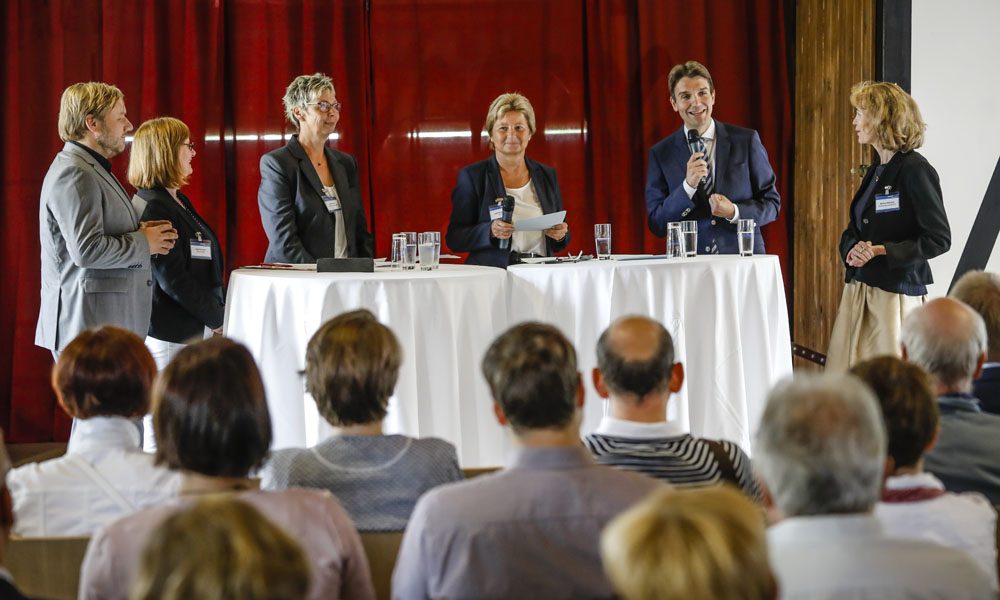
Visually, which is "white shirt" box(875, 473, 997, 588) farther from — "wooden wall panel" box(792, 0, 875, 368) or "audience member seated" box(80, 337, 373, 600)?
"wooden wall panel" box(792, 0, 875, 368)

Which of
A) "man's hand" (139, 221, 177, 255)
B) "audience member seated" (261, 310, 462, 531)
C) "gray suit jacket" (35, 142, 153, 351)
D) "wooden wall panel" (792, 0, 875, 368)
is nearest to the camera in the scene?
"audience member seated" (261, 310, 462, 531)

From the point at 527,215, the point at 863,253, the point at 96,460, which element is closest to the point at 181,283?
the point at 527,215

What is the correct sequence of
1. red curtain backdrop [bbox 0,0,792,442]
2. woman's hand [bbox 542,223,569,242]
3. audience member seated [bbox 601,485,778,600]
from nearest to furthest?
audience member seated [bbox 601,485,778,600] < woman's hand [bbox 542,223,569,242] < red curtain backdrop [bbox 0,0,792,442]

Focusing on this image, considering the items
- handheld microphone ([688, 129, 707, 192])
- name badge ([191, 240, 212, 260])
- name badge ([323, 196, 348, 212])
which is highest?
handheld microphone ([688, 129, 707, 192])

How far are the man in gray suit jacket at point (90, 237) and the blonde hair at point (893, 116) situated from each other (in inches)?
115

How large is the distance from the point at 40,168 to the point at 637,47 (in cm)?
345

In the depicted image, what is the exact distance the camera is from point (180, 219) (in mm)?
4273

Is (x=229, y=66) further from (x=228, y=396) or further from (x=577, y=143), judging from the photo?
(x=228, y=396)

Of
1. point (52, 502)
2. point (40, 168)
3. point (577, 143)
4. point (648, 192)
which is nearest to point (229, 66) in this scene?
point (40, 168)

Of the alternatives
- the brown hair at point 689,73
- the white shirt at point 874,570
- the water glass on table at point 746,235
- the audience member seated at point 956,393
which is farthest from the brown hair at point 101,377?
the brown hair at point 689,73

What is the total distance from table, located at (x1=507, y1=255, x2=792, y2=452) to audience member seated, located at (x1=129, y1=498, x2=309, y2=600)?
3089 millimetres

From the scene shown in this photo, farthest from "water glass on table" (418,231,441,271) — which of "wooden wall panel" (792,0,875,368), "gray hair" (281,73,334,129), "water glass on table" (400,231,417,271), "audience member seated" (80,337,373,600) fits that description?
"wooden wall panel" (792,0,875,368)

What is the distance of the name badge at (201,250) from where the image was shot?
427 cm

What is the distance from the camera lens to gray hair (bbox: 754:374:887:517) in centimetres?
141
